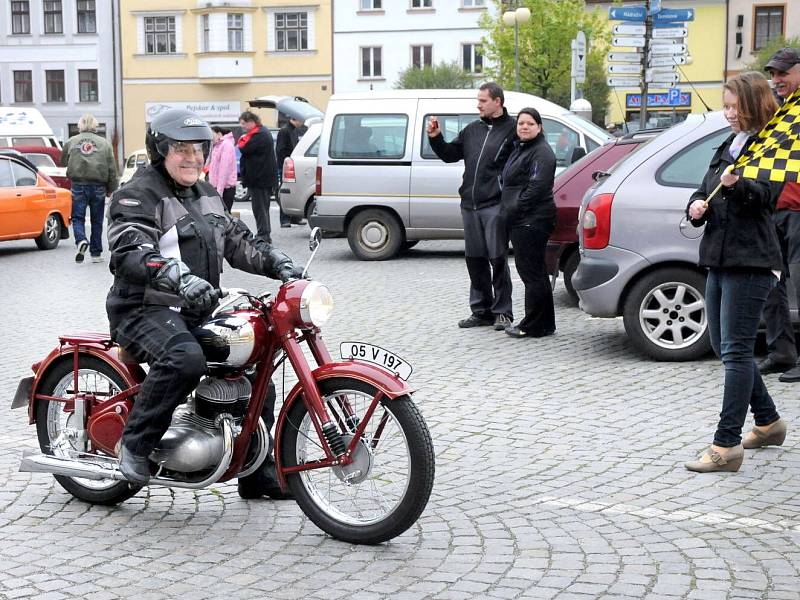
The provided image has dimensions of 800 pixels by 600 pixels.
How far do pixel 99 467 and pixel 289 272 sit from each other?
3.76 feet

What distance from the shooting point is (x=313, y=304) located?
4926 millimetres

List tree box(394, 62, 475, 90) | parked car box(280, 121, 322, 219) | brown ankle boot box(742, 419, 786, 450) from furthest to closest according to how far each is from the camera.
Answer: tree box(394, 62, 475, 90), parked car box(280, 121, 322, 219), brown ankle boot box(742, 419, 786, 450)

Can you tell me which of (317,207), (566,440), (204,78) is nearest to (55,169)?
(317,207)

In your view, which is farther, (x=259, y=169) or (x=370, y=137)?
(x=259, y=169)

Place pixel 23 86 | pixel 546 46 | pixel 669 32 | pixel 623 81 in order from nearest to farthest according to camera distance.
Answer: pixel 669 32, pixel 623 81, pixel 546 46, pixel 23 86

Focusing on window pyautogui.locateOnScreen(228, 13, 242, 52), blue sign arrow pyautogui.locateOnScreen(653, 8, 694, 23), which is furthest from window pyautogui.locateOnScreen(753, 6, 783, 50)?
blue sign arrow pyautogui.locateOnScreen(653, 8, 694, 23)

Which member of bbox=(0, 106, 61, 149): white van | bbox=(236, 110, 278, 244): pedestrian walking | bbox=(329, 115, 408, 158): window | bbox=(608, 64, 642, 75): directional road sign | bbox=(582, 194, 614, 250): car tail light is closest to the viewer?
bbox=(582, 194, 614, 250): car tail light

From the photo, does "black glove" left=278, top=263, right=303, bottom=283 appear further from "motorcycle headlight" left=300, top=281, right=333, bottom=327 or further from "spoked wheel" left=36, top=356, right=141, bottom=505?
"spoked wheel" left=36, top=356, right=141, bottom=505

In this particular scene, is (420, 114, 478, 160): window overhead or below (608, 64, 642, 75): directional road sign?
below

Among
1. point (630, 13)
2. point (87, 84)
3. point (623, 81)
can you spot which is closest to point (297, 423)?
point (630, 13)

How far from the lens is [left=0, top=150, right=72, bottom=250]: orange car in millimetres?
18266

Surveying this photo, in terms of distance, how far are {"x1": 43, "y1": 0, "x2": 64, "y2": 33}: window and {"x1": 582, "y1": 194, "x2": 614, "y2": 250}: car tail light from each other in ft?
202

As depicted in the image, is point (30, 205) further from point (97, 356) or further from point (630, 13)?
point (97, 356)

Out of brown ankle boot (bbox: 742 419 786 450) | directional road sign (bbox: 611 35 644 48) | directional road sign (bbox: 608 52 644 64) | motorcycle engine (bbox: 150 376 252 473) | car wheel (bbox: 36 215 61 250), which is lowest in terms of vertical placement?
car wheel (bbox: 36 215 61 250)
